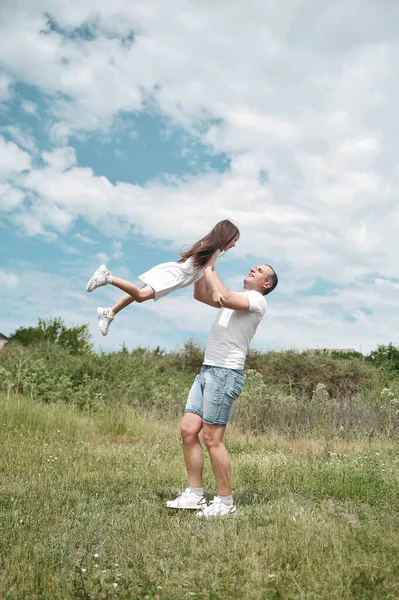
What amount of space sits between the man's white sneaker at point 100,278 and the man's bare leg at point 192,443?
1.28 m

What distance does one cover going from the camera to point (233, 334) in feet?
17.7

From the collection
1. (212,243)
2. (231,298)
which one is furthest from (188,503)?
(212,243)

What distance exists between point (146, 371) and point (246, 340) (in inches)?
509

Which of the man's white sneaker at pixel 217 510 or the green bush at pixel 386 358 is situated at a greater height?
the green bush at pixel 386 358

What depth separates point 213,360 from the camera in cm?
540

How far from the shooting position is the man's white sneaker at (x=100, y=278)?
17.1 ft

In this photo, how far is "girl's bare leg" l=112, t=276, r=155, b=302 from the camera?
17.2 ft

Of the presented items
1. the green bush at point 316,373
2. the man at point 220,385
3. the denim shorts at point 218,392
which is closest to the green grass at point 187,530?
the man at point 220,385

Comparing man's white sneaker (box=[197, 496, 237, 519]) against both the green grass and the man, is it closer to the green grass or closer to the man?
the man

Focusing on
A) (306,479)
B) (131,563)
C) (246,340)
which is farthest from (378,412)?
(131,563)

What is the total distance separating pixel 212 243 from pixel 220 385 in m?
1.13

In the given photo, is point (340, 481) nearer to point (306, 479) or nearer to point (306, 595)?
point (306, 479)

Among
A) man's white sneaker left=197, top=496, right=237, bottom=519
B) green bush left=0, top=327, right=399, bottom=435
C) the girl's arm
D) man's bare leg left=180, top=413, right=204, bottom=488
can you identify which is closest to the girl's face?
the girl's arm

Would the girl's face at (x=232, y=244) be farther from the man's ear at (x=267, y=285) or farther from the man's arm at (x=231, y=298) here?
the man's ear at (x=267, y=285)
